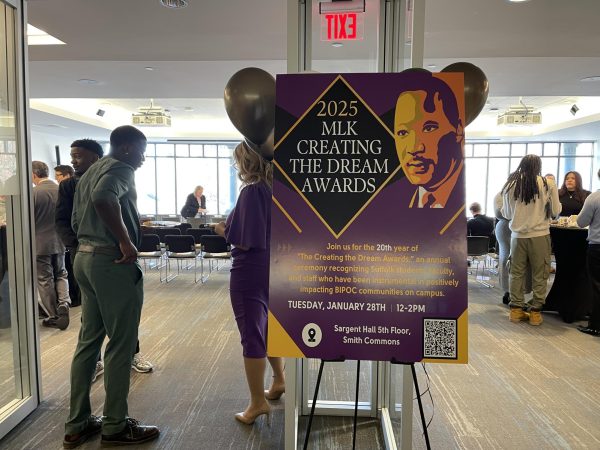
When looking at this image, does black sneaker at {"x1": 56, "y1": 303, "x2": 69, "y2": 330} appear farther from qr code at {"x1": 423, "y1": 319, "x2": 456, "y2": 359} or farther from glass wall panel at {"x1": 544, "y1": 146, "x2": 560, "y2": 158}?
glass wall panel at {"x1": 544, "y1": 146, "x2": 560, "y2": 158}

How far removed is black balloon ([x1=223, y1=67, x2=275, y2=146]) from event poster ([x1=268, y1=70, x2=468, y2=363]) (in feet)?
1.19

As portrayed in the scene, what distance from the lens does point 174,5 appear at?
2.95m

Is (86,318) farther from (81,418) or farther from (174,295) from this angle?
(174,295)

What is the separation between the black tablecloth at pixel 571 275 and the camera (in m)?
4.40

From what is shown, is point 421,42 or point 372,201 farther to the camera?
point 421,42

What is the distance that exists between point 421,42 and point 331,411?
206 centimetres

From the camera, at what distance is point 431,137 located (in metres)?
1.35

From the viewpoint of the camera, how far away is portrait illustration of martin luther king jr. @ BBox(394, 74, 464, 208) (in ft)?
4.40

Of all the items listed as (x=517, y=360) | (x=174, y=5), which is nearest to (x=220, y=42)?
(x=174, y=5)

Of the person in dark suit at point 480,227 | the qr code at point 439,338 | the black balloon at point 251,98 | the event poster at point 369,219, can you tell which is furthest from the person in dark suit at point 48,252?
the person in dark suit at point 480,227

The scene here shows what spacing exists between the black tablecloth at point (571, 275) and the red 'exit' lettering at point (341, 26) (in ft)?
12.0

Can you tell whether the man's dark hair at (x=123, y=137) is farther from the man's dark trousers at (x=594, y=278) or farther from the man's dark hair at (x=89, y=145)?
the man's dark trousers at (x=594, y=278)

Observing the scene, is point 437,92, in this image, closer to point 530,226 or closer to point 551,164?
point 530,226

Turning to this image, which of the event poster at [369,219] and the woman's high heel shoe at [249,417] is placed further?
the woman's high heel shoe at [249,417]
